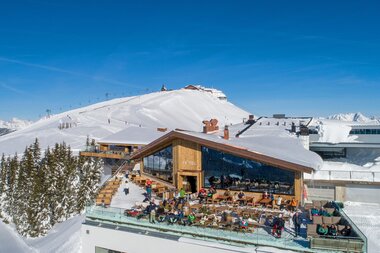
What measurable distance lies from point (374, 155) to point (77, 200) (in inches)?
1064

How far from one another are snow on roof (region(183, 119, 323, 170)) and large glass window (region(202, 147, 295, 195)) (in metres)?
0.71

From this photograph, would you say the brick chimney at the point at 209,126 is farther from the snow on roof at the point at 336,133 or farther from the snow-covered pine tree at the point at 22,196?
the snow-covered pine tree at the point at 22,196

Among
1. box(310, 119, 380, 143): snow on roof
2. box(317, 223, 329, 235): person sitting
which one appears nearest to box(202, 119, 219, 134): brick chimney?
box(310, 119, 380, 143): snow on roof

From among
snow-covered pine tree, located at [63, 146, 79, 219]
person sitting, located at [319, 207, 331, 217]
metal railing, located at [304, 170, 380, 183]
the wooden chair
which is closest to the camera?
the wooden chair

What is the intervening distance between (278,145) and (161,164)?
7.52 meters

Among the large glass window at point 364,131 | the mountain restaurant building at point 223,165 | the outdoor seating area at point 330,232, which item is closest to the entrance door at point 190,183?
the mountain restaurant building at point 223,165

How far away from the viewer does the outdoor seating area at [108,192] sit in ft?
56.2

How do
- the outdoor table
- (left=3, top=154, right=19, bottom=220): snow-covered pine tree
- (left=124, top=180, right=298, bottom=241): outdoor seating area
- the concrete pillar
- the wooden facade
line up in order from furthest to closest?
(left=3, top=154, right=19, bottom=220): snow-covered pine tree
the concrete pillar
the wooden facade
the outdoor table
(left=124, top=180, right=298, bottom=241): outdoor seating area

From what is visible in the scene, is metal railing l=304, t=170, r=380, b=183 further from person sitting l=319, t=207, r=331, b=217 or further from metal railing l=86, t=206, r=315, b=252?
metal railing l=86, t=206, r=315, b=252

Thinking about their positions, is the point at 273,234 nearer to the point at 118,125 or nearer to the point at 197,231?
the point at 197,231

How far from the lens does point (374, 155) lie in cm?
2934

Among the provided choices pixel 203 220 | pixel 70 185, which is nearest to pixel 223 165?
pixel 203 220

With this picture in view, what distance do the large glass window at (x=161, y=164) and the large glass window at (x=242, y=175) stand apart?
2241 millimetres

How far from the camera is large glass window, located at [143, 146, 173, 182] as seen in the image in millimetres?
20016
